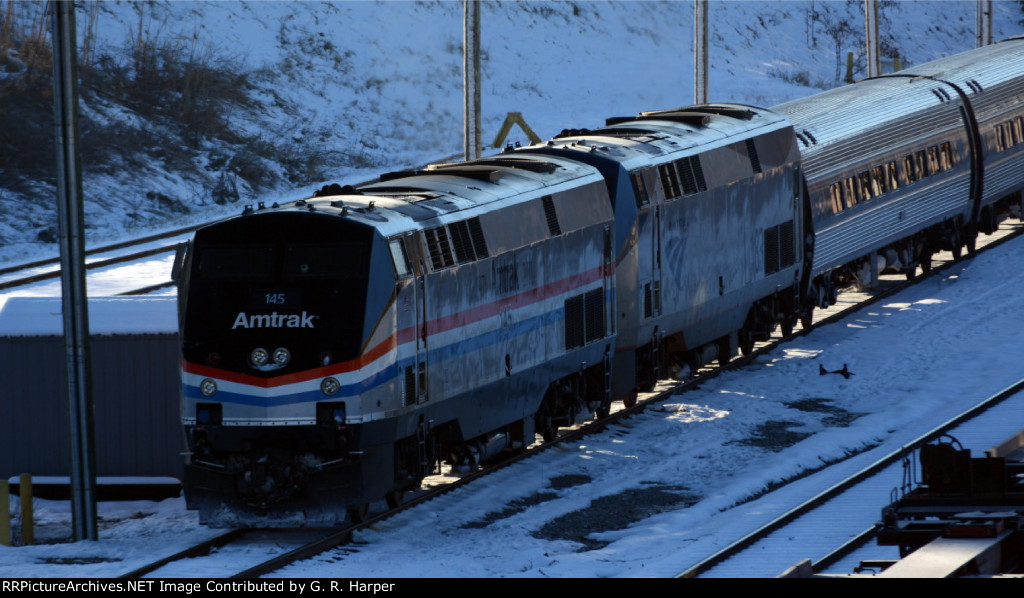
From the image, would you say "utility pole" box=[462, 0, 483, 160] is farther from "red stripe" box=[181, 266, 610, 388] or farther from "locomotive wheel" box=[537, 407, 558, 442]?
"red stripe" box=[181, 266, 610, 388]

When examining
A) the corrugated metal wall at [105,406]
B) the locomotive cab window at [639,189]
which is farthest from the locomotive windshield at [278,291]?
the locomotive cab window at [639,189]

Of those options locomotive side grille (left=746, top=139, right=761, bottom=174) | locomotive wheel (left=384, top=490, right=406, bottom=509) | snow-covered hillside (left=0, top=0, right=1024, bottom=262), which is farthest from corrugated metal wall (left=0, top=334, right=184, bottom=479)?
snow-covered hillside (left=0, top=0, right=1024, bottom=262)

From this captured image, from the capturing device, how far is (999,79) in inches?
1496

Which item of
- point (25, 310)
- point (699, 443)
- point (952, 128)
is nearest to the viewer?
point (25, 310)

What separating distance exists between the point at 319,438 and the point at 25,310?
5334 millimetres

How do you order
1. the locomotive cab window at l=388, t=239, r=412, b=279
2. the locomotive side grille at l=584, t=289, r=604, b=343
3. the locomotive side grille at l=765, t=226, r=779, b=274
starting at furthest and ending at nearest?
the locomotive side grille at l=765, t=226, r=779, b=274 → the locomotive side grille at l=584, t=289, r=604, b=343 → the locomotive cab window at l=388, t=239, r=412, b=279

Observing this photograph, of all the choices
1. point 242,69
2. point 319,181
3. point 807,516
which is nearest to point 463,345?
point 807,516

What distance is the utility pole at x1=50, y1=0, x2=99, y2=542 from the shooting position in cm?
1808

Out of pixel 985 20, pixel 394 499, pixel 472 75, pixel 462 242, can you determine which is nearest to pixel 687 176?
pixel 462 242

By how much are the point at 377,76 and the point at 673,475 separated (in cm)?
3810

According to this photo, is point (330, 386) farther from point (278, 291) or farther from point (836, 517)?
point (836, 517)

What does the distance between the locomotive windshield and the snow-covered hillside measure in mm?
21162

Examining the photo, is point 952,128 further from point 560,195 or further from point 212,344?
point 212,344

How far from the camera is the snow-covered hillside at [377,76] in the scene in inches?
1694
